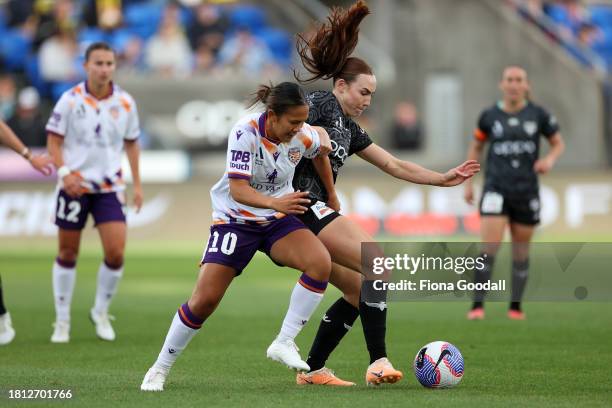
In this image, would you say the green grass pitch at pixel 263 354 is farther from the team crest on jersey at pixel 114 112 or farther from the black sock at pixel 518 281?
the team crest on jersey at pixel 114 112

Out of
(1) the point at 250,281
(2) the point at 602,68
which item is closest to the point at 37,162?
(1) the point at 250,281

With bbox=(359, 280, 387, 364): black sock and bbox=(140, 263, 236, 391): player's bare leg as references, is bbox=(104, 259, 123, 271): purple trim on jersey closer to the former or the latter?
bbox=(140, 263, 236, 391): player's bare leg

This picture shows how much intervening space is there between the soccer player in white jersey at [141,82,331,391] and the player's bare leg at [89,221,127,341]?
120 inches

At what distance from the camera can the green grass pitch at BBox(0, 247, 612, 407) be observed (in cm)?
695

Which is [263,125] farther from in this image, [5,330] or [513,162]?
[513,162]

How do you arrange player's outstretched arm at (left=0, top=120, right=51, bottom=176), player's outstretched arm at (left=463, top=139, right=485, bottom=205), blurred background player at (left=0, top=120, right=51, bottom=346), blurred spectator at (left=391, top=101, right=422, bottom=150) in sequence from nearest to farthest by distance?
player's outstretched arm at (left=0, top=120, right=51, bottom=176)
blurred background player at (left=0, top=120, right=51, bottom=346)
player's outstretched arm at (left=463, top=139, right=485, bottom=205)
blurred spectator at (left=391, top=101, right=422, bottom=150)

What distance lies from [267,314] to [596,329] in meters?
3.43

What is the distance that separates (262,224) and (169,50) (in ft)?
55.5

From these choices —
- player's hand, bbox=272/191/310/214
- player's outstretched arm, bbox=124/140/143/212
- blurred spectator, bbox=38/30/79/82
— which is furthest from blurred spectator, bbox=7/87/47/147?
player's hand, bbox=272/191/310/214

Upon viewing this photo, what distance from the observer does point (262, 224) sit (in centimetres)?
727

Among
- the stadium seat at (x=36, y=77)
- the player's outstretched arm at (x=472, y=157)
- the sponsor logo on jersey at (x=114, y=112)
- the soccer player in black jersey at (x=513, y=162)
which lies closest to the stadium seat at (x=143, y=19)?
the stadium seat at (x=36, y=77)

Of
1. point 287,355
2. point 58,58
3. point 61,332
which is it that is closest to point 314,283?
point 287,355

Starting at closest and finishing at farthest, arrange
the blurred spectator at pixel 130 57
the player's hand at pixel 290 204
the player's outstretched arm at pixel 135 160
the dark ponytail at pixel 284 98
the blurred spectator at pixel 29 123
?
the player's hand at pixel 290 204 < the dark ponytail at pixel 284 98 < the player's outstretched arm at pixel 135 160 < the blurred spectator at pixel 29 123 < the blurred spectator at pixel 130 57

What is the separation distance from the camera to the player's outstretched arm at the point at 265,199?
22.1 ft
